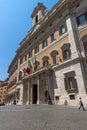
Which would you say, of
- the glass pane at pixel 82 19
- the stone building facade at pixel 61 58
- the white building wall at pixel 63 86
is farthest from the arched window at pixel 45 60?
the glass pane at pixel 82 19

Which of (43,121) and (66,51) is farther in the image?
(66,51)

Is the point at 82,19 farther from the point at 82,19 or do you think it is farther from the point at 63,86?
the point at 63,86

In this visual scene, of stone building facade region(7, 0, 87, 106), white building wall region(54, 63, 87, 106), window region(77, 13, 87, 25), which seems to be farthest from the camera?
window region(77, 13, 87, 25)

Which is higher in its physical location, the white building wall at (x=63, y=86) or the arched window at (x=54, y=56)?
the arched window at (x=54, y=56)

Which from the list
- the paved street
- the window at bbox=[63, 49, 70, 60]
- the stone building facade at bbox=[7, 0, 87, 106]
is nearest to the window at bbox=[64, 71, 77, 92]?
the stone building facade at bbox=[7, 0, 87, 106]

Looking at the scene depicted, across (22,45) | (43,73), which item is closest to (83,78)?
(43,73)

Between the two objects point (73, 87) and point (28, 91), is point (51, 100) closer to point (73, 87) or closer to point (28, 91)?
point (73, 87)

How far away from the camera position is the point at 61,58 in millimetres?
19078

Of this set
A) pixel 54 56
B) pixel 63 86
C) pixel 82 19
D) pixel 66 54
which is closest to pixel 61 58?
pixel 66 54

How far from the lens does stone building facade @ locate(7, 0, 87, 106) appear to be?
15.9 metres

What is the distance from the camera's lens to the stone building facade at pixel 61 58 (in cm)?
1593

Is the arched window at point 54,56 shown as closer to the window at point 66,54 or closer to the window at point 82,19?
the window at point 66,54

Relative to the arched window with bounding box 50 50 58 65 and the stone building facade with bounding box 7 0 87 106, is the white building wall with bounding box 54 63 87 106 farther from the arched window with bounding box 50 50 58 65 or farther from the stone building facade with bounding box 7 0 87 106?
the arched window with bounding box 50 50 58 65

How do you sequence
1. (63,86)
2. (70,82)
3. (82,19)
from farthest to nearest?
(82,19) → (63,86) → (70,82)
